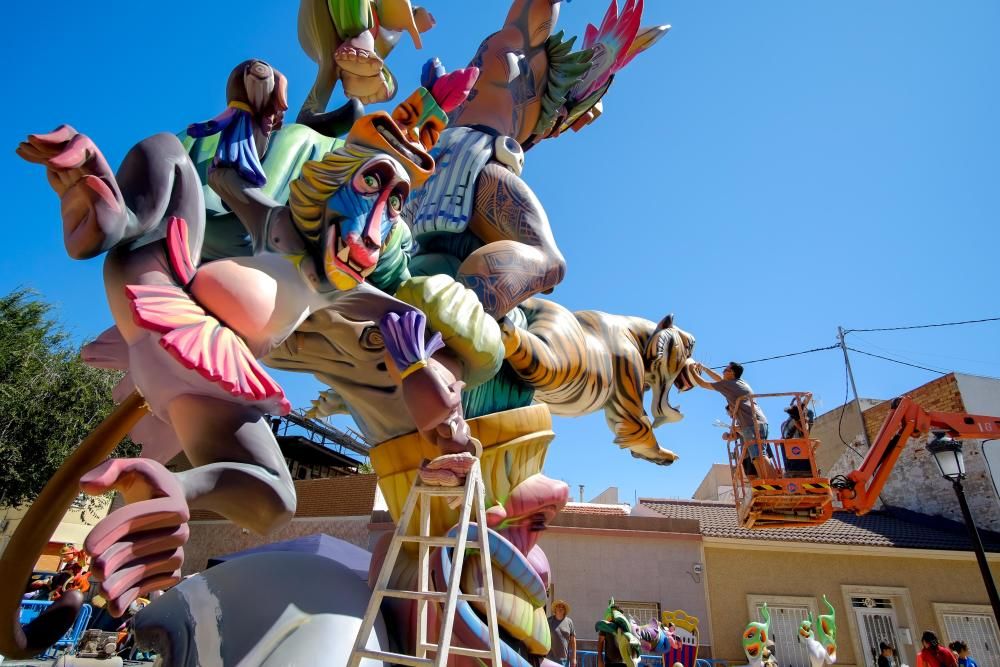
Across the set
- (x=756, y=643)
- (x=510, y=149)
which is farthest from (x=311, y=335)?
(x=756, y=643)

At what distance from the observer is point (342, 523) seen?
11141 millimetres

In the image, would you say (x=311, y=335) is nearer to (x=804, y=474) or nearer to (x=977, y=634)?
(x=804, y=474)

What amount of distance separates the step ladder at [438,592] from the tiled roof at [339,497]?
9.60 meters

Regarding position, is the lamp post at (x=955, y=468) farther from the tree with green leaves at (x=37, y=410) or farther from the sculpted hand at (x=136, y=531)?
the tree with green leaves at (x=37, y=410)

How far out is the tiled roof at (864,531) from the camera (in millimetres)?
10492

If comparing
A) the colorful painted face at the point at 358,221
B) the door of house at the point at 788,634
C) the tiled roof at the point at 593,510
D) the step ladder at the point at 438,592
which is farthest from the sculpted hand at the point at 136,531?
A: the door of house at the point at 788,634

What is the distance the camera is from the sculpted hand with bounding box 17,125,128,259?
1442 mm

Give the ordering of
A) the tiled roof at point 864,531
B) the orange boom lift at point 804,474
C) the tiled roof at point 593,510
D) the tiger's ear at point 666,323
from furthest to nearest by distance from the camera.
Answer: the tiled roof at point 864,531 < the tiled roof at point 593,510 < the orange boom lift at point 804,474 < the tiger's ear at point 666,323

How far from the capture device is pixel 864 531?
1144 cm

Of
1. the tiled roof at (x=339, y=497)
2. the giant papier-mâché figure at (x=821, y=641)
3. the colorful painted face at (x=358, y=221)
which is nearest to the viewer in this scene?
the colorful painted face at (x=358, y=221)

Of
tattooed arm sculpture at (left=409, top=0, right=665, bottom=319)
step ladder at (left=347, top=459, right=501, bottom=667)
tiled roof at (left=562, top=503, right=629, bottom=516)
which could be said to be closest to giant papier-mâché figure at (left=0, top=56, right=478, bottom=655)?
step ladder at (left=347, top=459, right=501, bottom=667)

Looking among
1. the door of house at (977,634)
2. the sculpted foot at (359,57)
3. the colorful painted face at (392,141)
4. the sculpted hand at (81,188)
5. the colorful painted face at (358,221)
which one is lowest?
the door of house at (977,634)

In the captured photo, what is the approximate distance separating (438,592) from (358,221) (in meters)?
1.09

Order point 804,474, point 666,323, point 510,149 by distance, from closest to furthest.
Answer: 1. point 510,149
2. point 666,323
3. point 804,474
